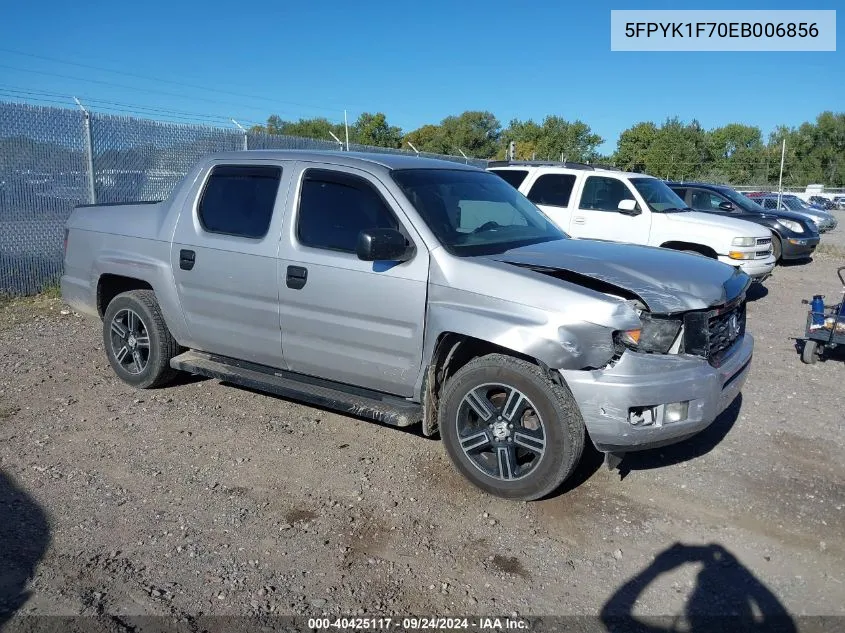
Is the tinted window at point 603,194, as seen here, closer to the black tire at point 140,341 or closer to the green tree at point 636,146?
the black tire at point 140,341

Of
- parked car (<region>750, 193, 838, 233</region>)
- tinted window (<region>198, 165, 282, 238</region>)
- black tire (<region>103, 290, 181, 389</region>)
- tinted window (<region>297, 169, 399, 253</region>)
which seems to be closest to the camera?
tinted window (<region>297, 169, 399, 253</region>)

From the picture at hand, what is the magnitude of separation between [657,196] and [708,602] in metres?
8.50

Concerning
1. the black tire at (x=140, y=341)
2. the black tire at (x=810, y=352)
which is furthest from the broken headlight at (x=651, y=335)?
the black tire at (x=810, y=352)

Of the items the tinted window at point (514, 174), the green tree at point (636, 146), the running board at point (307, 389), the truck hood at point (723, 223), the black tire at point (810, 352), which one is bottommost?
the black tire at point (810, 352)

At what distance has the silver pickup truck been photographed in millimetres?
3785

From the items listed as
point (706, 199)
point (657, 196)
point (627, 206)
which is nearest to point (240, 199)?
point (627, 206)

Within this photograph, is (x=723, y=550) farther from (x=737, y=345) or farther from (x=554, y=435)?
(x=737, y=345)

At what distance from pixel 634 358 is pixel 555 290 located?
537 mm

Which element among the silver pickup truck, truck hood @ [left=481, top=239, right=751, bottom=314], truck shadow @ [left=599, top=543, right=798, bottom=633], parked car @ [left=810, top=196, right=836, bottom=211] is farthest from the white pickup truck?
parked car @ [left=810, top=196, right=836, bottom=211]

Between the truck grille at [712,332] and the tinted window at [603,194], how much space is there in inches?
247

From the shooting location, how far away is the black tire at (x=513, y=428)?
3824mm

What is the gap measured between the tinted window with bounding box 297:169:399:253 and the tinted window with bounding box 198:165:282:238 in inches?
11.5

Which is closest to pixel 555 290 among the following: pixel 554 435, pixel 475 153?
pixel 554 435

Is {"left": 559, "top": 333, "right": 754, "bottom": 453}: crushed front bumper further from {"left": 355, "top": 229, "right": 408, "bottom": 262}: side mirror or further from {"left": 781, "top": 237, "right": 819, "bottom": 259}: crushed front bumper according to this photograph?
{"left": 781, "top": 237, "right": 819, "bottom": 259}: crushed front bumper
